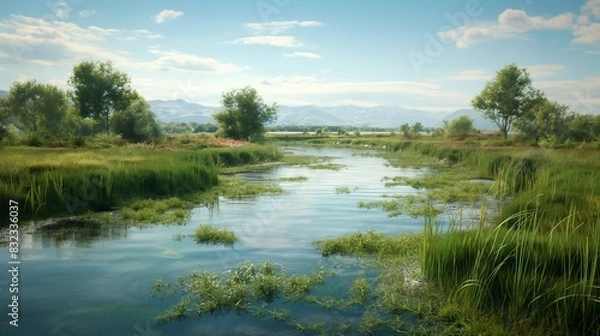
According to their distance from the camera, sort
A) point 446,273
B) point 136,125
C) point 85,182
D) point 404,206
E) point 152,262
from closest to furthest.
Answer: point 446,273 → point 152,262 → point 85,182 → point 404,206 → point 136,125

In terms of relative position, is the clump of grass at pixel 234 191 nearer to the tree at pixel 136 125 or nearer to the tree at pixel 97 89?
the tree at pixel 136 125

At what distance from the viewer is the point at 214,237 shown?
13438 mm

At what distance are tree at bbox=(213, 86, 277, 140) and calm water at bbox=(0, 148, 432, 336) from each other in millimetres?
47651

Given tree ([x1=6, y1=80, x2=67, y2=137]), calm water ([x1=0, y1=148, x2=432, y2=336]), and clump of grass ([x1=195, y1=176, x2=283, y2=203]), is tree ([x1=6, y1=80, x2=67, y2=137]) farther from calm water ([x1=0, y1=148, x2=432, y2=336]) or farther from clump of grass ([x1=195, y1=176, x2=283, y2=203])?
calm water ([x1=0, y1=148, x2=432, y2=336])

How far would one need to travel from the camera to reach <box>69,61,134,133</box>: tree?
64375 millimetres

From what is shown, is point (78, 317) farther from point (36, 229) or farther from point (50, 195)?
point (50, 195)

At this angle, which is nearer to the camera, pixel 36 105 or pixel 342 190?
pixel 342 190

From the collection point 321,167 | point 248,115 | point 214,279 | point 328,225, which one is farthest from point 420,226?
point 248,115

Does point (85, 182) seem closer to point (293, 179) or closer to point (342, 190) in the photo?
point (342, 190)

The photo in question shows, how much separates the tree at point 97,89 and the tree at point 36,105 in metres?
26.6

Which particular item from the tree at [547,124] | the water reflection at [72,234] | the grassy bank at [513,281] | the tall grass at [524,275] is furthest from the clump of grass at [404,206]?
the tree at [547,124]

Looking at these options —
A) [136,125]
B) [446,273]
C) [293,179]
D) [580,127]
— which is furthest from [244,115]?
[446,273]

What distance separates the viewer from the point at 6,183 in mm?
14367

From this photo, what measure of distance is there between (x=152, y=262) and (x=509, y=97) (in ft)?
253
